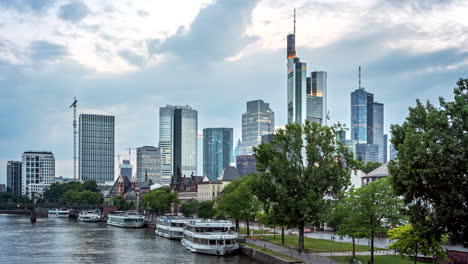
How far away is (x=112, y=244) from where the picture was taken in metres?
116

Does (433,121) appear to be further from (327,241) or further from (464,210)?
(327,241)

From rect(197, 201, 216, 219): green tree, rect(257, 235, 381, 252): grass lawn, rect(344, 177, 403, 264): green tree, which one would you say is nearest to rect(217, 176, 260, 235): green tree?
rect(257, 235, 381, 252): grass lawn

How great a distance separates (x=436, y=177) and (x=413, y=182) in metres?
1.94

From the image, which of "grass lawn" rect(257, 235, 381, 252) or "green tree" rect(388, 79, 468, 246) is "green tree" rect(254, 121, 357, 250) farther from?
"green tree" rect(388, 79, 468, 246)

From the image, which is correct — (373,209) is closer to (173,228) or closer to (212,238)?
(212,238)

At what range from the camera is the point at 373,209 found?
Result: 2463 inches

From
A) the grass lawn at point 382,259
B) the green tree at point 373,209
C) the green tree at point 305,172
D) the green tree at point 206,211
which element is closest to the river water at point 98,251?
the green tree at point 305,172

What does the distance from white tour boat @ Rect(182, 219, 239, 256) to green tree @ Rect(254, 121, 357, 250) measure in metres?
16.1

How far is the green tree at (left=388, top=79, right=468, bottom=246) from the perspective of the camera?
46531 millimetres

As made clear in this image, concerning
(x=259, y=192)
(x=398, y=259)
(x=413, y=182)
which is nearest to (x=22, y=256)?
(x=259, y=192)

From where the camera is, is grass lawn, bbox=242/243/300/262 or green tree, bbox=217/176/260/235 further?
green tree, bbox=217/176/260/235

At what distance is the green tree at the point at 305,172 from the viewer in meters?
78.6

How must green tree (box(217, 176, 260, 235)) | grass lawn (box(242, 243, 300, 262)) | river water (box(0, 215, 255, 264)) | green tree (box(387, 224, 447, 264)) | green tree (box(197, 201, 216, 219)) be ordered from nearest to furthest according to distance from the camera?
1. green tree (box(387, 224, 447, 264))
2. grass lawn (box(242, 243, 300, 262))
3. river water (box(0, 215, 255, 264))
4. green tree (box(217, 176, 260, 235))
5. green tree (box(197, 201, 216, 219))

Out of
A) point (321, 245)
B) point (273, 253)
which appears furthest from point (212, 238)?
point (273, 253)
